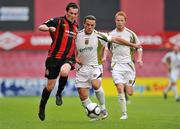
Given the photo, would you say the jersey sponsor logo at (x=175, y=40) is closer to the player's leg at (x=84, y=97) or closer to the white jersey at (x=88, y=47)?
the white jersey at (x=88, y=47)

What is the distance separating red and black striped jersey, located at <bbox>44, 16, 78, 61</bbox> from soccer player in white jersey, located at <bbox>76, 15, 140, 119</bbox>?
61cm

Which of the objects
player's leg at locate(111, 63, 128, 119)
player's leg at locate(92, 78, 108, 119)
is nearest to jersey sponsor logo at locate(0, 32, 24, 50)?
player's leg at locate(111, 63, 128, 119)

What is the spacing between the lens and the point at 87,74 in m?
16.1

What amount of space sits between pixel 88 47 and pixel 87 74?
58 centimetres

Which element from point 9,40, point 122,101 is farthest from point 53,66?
point 9,40

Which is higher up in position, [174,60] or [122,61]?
[122,61]

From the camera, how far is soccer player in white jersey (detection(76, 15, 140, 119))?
627 inches

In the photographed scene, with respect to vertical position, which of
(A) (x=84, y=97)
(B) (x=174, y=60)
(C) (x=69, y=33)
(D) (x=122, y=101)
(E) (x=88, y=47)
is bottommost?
(B) (x=174, y=60)

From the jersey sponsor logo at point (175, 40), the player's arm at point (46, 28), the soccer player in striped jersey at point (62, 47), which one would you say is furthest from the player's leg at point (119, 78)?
the jersey sponsor logo at point (175, 40)

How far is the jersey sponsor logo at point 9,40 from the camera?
109ft

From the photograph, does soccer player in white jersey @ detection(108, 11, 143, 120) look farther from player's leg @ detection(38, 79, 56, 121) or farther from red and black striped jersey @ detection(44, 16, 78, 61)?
player's leg @ detection(38, 79, 56, 121)

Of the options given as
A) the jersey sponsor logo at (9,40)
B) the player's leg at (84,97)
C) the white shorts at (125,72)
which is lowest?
the jersey sponsor logo at (9,40)

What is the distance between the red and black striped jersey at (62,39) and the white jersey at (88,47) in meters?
0.61

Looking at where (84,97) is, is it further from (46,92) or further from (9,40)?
(9,40)
